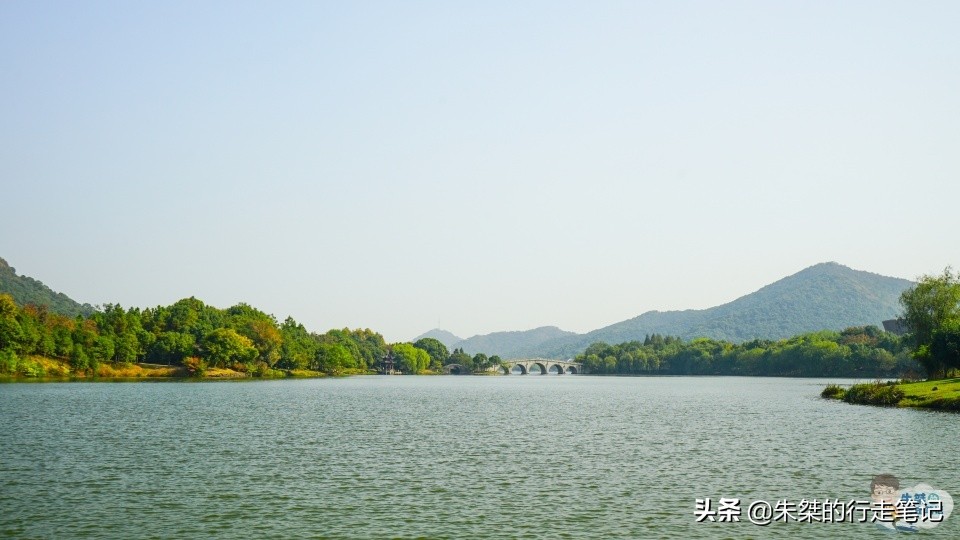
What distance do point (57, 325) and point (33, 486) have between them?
154722 millimetres

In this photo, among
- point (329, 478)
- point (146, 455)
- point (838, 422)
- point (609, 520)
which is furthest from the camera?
point (838, 422)

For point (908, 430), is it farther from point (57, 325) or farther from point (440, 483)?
point (57, 325)

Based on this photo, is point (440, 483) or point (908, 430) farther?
point (908, 430)

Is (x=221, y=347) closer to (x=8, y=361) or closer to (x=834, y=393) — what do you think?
(x=8, y=361)

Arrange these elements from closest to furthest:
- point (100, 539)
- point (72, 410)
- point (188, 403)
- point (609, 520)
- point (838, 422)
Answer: point (100, 539) < point (609, 520) < point (838, 422) < point (72, 410) < point (188, 403)

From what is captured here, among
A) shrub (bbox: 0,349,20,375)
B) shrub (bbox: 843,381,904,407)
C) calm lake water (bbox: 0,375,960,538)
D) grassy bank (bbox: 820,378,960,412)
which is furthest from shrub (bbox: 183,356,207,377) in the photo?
shrub (bbox: 843,381,904,407)

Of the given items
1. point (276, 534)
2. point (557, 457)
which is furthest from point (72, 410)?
point (276, 534)

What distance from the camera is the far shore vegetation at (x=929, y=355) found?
8245 cm

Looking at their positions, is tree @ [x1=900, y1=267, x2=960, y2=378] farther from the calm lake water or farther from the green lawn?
the calm lake water

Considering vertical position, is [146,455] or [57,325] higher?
[57,325]

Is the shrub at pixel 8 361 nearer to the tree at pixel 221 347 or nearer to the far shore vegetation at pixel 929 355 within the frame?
the tree at pixel 221 347

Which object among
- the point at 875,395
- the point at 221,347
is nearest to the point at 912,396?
the point at 875,395

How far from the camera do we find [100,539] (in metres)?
26.6

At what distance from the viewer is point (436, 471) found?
137 feet
